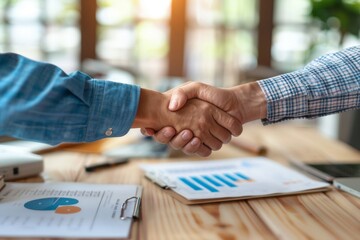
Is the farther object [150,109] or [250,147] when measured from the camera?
[250,147]

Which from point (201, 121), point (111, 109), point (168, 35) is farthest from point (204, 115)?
point (168, 35)

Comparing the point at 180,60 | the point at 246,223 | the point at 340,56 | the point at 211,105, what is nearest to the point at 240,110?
the point at 211,105

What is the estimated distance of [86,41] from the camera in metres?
3.79

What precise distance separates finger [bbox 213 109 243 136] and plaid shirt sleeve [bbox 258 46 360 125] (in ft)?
0.25

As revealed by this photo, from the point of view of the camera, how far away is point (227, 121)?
0.98 m

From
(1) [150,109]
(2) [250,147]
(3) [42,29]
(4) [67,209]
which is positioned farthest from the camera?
(3) [42,29]

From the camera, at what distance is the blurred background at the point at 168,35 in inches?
148

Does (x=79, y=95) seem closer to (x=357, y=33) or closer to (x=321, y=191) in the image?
(x=321, y=191)

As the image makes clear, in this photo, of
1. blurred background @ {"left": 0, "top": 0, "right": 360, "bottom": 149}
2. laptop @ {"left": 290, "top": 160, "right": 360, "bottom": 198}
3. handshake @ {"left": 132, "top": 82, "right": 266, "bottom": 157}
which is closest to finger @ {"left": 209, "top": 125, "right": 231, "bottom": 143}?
handshake @ {"left": 132, "top": 82, "right": 266, "bottom": 157}

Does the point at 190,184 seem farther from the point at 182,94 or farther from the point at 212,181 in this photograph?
the point at 182,94

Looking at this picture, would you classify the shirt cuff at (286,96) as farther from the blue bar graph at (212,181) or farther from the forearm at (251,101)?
the blue bar graph at (212,181)

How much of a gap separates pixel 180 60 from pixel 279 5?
3.32 feet

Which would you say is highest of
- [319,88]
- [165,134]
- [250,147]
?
[319,88]

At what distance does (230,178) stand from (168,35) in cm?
309
